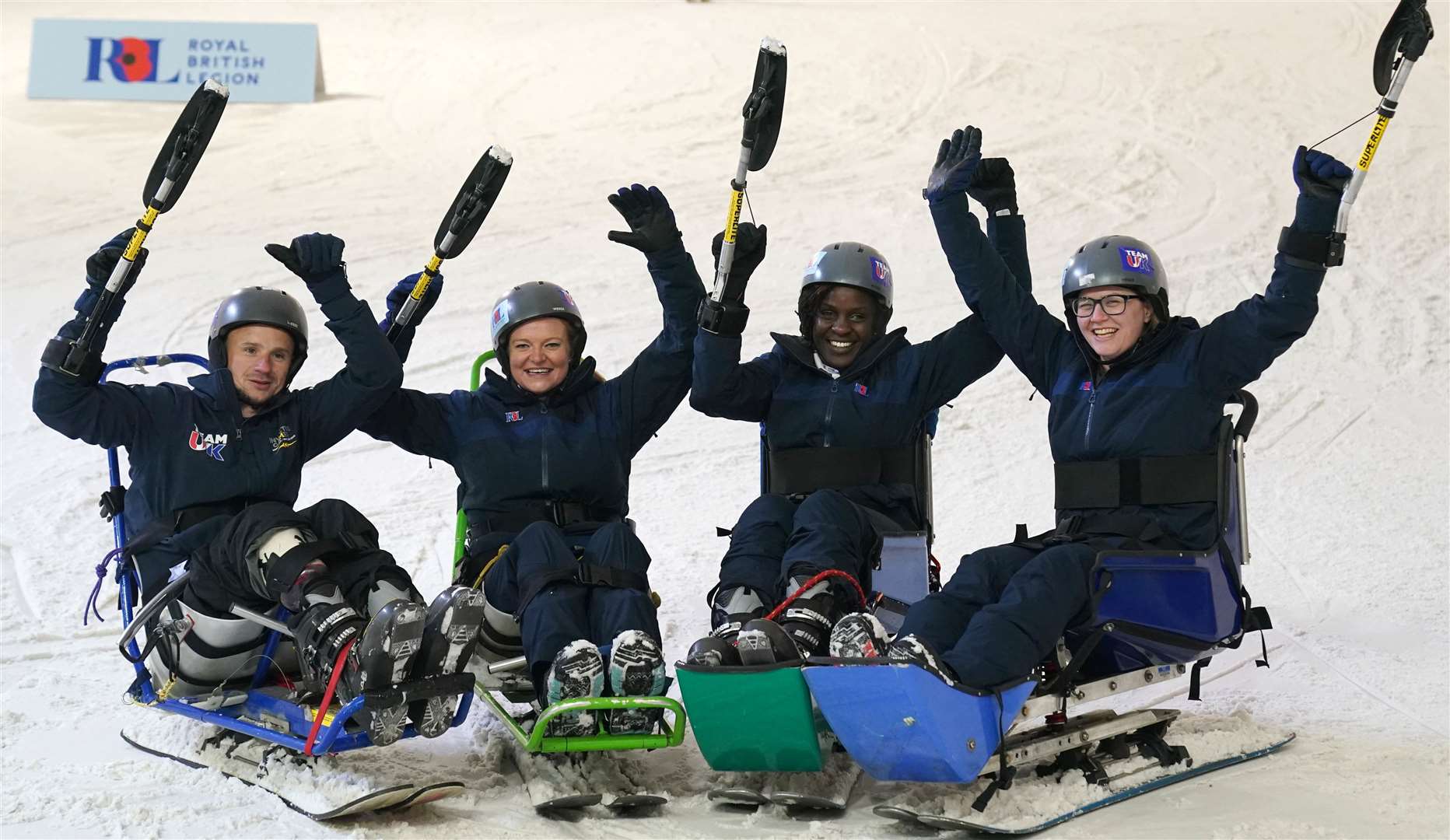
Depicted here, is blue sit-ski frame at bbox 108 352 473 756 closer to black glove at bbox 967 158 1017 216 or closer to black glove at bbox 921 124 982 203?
black glove at bbox 921 124 982 203

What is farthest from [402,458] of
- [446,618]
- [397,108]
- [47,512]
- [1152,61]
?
[1152,61]

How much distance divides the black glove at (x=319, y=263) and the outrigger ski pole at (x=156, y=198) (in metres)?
0.40

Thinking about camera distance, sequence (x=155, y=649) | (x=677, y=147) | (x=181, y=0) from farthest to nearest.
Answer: (x=181, y=0) → (x=677, y=147) → (x=155, y=649)

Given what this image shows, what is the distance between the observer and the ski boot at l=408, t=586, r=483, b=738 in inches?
162

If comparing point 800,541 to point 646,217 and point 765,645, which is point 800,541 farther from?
point 646,217

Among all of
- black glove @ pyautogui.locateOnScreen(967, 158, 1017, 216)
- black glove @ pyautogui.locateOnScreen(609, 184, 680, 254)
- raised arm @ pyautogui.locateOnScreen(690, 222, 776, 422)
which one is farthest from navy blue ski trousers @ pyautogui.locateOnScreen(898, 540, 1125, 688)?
black glove @ pyautogui.locateOnScreen(609, 184, 680, 254)

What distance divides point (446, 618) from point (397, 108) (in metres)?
14.1

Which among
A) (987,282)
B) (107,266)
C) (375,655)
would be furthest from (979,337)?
(107,266)

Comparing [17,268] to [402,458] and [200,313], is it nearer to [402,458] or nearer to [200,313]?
[200,313]

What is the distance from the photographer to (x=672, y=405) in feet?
17.1

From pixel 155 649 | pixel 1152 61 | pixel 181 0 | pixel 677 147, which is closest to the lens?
Result: pixel 155 649

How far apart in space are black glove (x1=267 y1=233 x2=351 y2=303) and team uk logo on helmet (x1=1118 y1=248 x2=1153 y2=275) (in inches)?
97.9

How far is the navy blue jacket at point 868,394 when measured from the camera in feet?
16.5

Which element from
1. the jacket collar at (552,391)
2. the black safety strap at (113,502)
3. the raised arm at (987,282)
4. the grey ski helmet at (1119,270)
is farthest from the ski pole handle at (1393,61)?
the black safety strap at (113,502)
